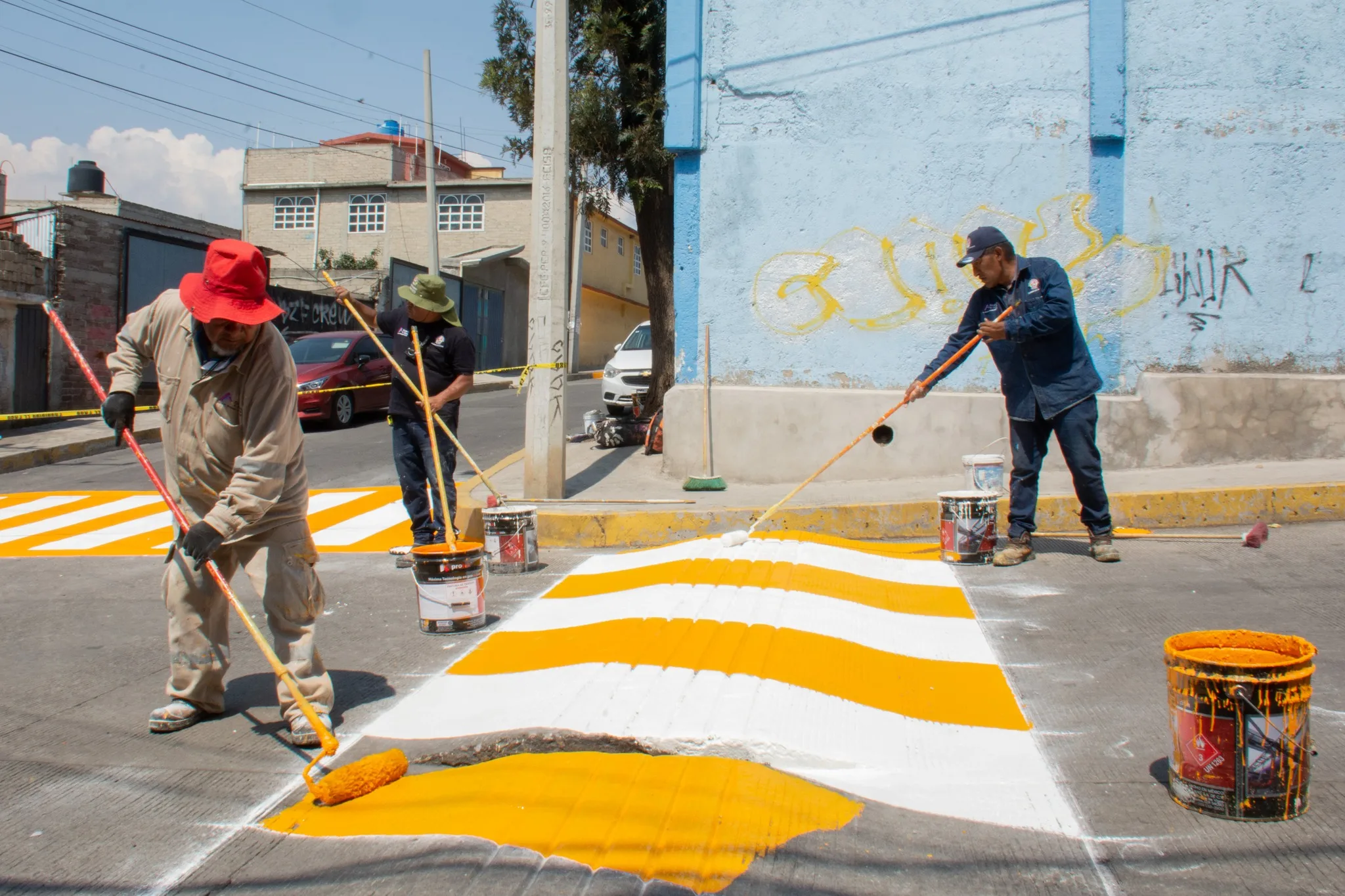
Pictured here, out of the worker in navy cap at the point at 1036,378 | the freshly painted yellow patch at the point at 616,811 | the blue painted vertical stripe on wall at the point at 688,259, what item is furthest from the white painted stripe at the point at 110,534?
the worker in navy cap at the point at 1036,378

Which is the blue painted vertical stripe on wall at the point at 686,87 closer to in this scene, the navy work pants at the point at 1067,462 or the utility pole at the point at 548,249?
the utility pole at the point at 548,249

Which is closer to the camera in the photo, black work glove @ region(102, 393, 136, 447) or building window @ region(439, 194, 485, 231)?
black work glove @ region(102, 393, 136, 447)

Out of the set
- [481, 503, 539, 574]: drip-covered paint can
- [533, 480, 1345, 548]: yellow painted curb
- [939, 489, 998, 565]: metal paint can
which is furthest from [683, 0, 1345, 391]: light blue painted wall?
[481, 503, 539, 574]: drip-covered paint can

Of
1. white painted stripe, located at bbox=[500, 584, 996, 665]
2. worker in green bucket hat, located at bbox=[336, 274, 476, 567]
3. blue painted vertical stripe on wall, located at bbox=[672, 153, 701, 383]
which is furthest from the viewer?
blue painted vertical stripe on wall, located at bbox=[672, 153, 701, 383]

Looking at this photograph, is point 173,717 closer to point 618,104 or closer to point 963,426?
point 963,426

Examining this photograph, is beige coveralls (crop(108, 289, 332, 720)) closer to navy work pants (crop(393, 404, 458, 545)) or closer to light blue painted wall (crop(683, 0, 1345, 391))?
navy work pants (crop(393, 404, 458, 545))

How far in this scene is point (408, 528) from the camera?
8.96 m

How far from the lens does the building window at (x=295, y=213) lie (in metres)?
43.6

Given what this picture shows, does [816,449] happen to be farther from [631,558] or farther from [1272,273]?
[1272,273]

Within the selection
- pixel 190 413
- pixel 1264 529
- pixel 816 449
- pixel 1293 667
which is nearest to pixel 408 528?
pixel 816 449

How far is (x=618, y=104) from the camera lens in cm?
1295

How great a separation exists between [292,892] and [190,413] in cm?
185

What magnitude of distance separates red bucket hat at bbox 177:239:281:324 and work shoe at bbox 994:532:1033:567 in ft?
14.8

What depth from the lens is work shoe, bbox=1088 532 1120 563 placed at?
646cm
